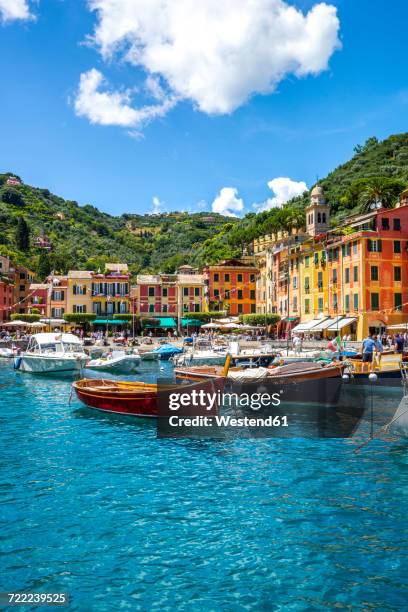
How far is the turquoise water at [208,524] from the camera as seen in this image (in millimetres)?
8203

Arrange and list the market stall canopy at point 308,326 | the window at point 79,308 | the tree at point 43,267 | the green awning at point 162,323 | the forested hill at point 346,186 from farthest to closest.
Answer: the tree at point 43,267, the forested hill at point 346,186, the window at point 79,308, the green awning at point 162,323, the market stall canopy at point 308,326

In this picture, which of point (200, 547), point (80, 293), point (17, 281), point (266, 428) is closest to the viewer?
point (200, 547)

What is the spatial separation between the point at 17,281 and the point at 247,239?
5368 centimetres

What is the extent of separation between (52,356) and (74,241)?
12465 centimetres

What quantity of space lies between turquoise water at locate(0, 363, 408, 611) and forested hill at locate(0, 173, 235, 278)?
103231 millimetres

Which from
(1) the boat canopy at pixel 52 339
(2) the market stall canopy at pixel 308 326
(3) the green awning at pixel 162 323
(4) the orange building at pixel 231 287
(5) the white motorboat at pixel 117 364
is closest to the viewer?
(5) the white motorboat at pixel 117 364

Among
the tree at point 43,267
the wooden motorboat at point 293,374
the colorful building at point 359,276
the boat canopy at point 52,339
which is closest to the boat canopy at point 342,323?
the colorful building at point 359,276

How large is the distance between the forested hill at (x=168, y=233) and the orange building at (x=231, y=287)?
20795mm

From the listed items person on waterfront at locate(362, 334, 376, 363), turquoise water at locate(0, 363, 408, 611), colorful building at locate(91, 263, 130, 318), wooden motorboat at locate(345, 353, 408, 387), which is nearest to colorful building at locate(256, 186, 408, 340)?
person on waterfront at locate(362, 334, 376, 363)

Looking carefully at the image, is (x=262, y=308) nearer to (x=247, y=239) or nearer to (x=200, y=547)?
(x=247, y=239)

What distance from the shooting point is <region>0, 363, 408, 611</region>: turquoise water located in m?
8.20

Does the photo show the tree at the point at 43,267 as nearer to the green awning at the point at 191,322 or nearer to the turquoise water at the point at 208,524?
the green awning at the point at 191,322

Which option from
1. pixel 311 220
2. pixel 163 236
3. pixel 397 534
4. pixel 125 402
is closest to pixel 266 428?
pixel 125 402

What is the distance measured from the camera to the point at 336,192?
117 meters
